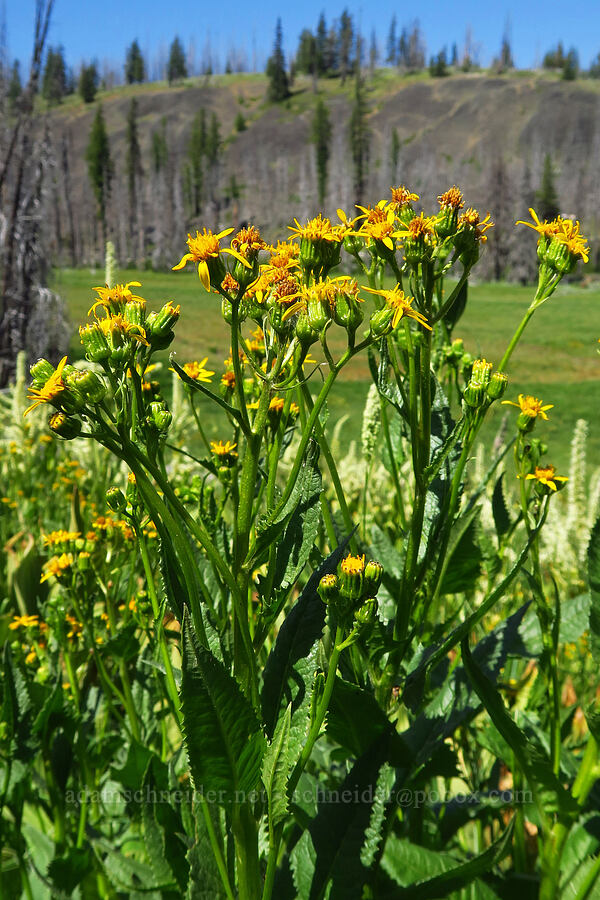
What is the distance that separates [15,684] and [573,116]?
105 meters

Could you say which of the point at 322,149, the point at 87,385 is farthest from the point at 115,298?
the point at 322,149

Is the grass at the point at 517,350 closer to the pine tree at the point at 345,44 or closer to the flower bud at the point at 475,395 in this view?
the flower bud at the point at 475,395

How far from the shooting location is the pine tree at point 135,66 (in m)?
107

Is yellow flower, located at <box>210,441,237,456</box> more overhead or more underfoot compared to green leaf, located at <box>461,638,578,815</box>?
more overhead

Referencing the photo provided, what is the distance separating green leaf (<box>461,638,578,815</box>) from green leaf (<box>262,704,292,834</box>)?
0.25 m

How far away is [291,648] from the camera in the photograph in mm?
947

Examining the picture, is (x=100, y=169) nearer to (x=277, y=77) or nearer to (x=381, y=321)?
(x=277, y=77)

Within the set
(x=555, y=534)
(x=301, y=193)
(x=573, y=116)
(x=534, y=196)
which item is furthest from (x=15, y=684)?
(x=573, y=116)

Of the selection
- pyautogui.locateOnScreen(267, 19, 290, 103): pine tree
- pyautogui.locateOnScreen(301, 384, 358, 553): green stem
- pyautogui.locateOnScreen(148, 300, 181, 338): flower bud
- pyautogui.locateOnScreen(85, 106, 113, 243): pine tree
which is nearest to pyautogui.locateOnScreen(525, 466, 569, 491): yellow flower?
pyautogui.locateOnScreen(301, 384, 358, 553): green stem

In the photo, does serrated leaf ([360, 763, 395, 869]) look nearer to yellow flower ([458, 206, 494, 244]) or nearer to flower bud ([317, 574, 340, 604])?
flower bud ([317, 574, 340, 604])

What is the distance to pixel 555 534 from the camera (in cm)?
321

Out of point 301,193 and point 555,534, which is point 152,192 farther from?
point 555,534

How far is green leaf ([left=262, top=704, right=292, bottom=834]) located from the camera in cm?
83

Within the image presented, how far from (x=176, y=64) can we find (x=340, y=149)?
186 feet
